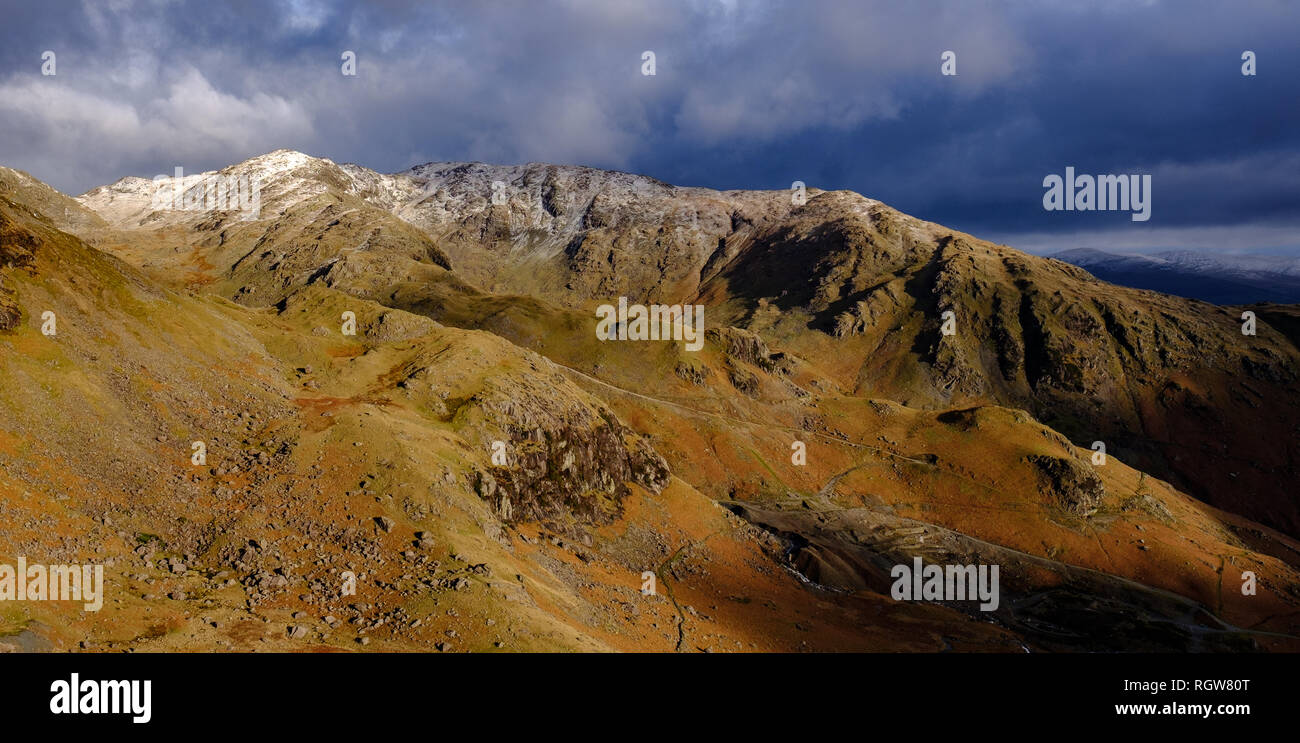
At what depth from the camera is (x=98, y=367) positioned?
46.5 meters

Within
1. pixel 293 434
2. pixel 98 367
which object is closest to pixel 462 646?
pixel 293 434

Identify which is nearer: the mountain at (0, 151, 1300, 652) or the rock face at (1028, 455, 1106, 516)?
the mountain at (0, 151, 1300, 652)

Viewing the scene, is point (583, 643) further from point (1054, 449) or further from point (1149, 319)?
point (1149, 319)

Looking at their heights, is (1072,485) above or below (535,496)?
below

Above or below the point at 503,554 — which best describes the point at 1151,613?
below

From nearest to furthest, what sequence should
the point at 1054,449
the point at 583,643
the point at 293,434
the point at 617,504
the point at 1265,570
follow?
the point at 583,643 < the point at 293,434 < the point at 617,504 < the point at 1265,570 < the point at 1054,449

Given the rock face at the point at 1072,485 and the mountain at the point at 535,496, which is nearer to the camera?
the mountain at the point at 535,496

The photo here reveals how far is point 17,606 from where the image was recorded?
27328 millimetres

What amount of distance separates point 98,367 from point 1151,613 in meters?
118

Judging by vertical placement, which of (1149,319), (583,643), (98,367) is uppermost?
(1149,319)

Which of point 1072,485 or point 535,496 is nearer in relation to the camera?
point 535,496
